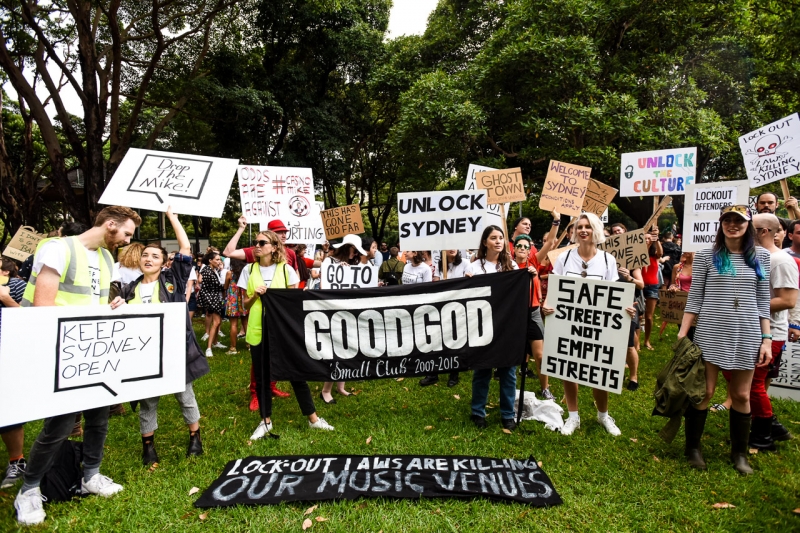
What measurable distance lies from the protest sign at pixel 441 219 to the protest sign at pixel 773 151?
424 centimetres

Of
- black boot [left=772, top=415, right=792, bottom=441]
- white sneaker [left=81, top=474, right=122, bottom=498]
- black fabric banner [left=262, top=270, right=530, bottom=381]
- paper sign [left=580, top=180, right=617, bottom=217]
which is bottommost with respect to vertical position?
white sneaker [left=81, top=474, right=122, bottom=498]

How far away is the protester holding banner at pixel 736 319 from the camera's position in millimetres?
3750

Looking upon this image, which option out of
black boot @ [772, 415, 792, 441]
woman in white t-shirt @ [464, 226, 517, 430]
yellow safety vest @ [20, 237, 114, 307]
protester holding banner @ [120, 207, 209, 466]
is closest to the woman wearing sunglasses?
protester holding banner @ [120, 207, 209, 466]

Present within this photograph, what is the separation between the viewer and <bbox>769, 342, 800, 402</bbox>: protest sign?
5305 millimetres

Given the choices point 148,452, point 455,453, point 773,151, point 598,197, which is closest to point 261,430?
point 148,452

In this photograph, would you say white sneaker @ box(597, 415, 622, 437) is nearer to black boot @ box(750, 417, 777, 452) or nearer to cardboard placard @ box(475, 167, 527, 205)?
black boot @ box(750, 417, 777, 452)

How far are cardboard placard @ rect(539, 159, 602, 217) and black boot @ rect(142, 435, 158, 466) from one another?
6.04 metres

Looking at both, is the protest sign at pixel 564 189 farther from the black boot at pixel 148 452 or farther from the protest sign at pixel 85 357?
the black boot at pixel 148 452

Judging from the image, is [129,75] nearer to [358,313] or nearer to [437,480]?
[358,313]

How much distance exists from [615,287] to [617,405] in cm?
189

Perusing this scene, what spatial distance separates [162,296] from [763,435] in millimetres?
5821

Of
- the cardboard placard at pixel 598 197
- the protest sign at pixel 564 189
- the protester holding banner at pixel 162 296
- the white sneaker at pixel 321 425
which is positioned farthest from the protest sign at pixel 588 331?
the cardboard placard at pixel 598 197

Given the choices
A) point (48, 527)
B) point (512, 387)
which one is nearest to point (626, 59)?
point (512, 387)

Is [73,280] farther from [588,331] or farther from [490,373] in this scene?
[588,331]
